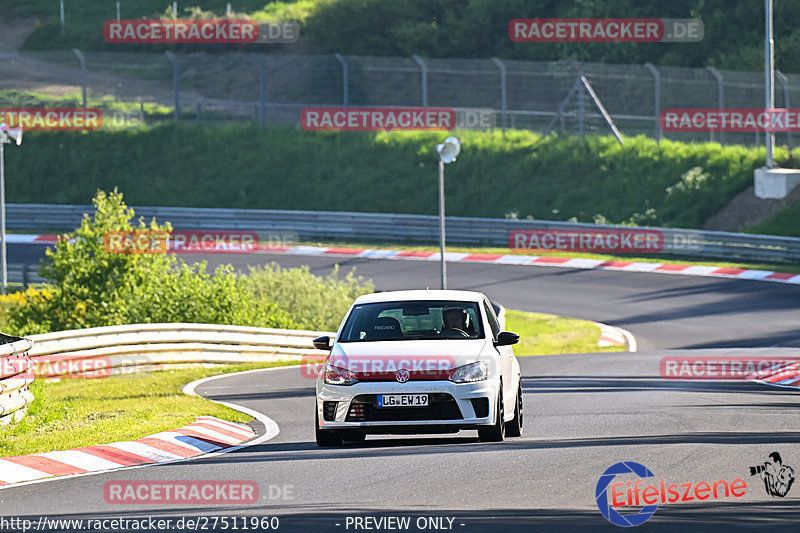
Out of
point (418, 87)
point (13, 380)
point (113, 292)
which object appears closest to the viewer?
point (13, 380)

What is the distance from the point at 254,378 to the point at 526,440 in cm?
954

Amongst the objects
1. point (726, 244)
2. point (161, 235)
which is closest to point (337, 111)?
point (726, 244)

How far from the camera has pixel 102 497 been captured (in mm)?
10852

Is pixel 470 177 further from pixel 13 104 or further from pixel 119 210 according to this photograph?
Result: pixel 119 210

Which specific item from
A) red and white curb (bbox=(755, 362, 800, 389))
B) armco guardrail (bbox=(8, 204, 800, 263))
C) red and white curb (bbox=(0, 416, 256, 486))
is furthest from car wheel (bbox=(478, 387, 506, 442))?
armco guardrail (bbox=(8, 204, 800, 263))

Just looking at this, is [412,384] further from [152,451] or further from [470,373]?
[152,451]

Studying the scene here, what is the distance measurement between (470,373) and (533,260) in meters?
28.0

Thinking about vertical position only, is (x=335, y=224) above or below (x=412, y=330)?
above

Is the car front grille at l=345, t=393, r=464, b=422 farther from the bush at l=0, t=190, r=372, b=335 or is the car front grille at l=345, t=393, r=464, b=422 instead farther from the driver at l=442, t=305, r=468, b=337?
the bush at l=0, t=190, r=372, b=335

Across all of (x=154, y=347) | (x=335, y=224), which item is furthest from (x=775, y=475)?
(x=335, y=224)

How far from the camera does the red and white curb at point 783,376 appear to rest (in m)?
20.7

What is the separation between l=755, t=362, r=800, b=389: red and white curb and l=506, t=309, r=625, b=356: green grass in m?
7.60

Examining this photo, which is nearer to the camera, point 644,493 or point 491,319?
point 644,493

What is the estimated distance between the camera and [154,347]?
23.5 m
